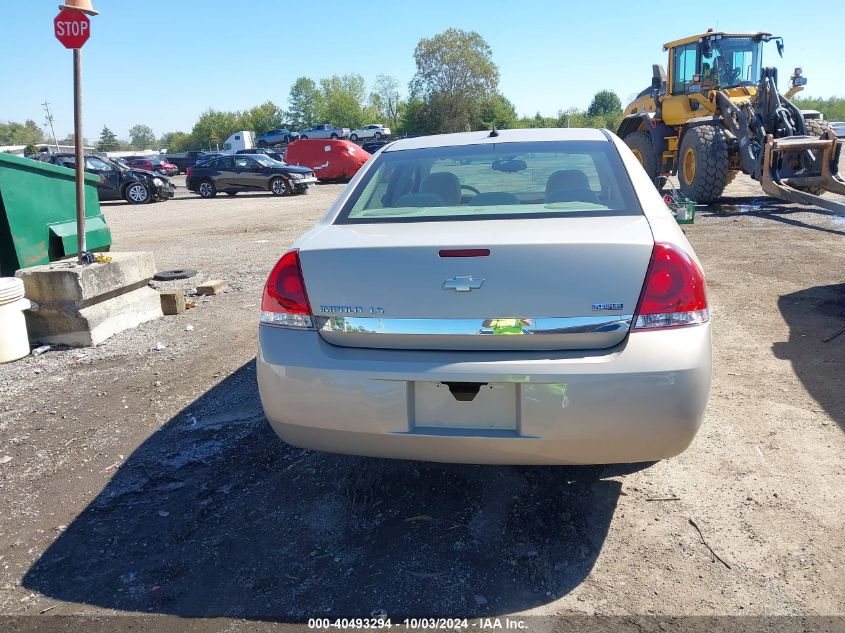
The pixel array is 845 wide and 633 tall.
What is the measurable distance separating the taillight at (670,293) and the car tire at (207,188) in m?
23.1

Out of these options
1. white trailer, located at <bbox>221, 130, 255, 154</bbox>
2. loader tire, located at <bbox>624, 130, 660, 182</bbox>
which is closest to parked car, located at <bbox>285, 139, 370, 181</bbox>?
loader tire, located at <bbox>624, 130, 660, 182</bbox>

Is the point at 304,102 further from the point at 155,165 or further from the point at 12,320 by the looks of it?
the point at 12,320

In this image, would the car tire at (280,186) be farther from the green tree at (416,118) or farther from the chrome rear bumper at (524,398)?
the green tree at (416,118)

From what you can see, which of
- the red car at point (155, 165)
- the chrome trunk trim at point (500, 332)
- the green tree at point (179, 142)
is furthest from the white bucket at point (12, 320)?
the green tree at point (179, 142)

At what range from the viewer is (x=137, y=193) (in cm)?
2238

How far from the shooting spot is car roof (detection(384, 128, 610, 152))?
12.1 feet

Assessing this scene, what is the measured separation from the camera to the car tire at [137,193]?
22203 mm

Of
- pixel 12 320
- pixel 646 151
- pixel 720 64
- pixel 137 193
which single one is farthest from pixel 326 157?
pixel 12 320

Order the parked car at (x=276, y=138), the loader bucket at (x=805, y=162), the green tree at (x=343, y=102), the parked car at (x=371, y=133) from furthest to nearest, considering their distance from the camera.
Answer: the green tree at (x=343, y=102) → the parked car at (x=371, y=133) → the parked car at (x=276, y=138) → the loader bucket at (x=805, y=162)

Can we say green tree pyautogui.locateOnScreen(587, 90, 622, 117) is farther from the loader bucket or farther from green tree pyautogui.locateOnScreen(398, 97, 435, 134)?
the loader bucket

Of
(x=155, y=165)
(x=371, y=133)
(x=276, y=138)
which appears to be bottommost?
(x=155, y=165)

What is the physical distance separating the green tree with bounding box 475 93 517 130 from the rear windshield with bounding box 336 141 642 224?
7784cm

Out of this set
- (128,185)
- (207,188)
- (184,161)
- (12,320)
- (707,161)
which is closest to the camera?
(12,320)

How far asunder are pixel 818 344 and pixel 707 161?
28.1 ft
